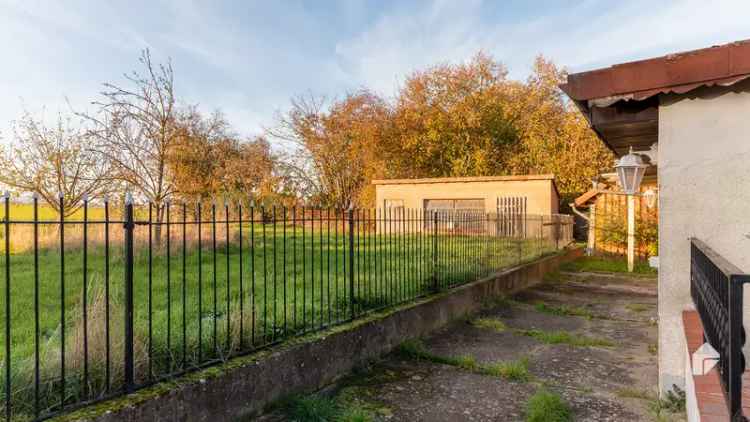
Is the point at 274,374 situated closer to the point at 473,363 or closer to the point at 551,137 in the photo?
the point at 473,363

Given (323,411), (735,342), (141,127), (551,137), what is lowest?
(323,411)

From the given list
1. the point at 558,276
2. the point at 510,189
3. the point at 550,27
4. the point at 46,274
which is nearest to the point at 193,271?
the point at 46,274

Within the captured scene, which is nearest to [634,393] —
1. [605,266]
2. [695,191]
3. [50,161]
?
[695,191]

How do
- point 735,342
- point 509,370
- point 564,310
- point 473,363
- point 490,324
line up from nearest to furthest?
point 735,342 < point 509,370 < point 473,363 < point 490,324 < point 564,310

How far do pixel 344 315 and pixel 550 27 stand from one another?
15.0 meters

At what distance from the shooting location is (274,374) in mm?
3682

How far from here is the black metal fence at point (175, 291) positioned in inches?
110

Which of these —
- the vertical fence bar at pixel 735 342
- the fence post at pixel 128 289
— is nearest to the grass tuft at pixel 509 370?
the vertical fence bar at pixel 735 342

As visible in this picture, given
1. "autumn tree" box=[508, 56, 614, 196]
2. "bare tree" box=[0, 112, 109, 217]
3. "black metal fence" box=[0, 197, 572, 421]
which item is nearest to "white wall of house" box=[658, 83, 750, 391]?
"black metal fence" box=[0, 197, 572, 421]

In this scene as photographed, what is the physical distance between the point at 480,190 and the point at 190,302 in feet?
48.5

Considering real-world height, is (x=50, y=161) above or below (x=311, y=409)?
above

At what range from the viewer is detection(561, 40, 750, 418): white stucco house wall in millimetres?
3332

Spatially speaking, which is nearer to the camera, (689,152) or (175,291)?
(689,152)

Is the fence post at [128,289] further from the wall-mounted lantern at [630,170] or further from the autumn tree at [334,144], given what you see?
the autumn tree at [334,144]
